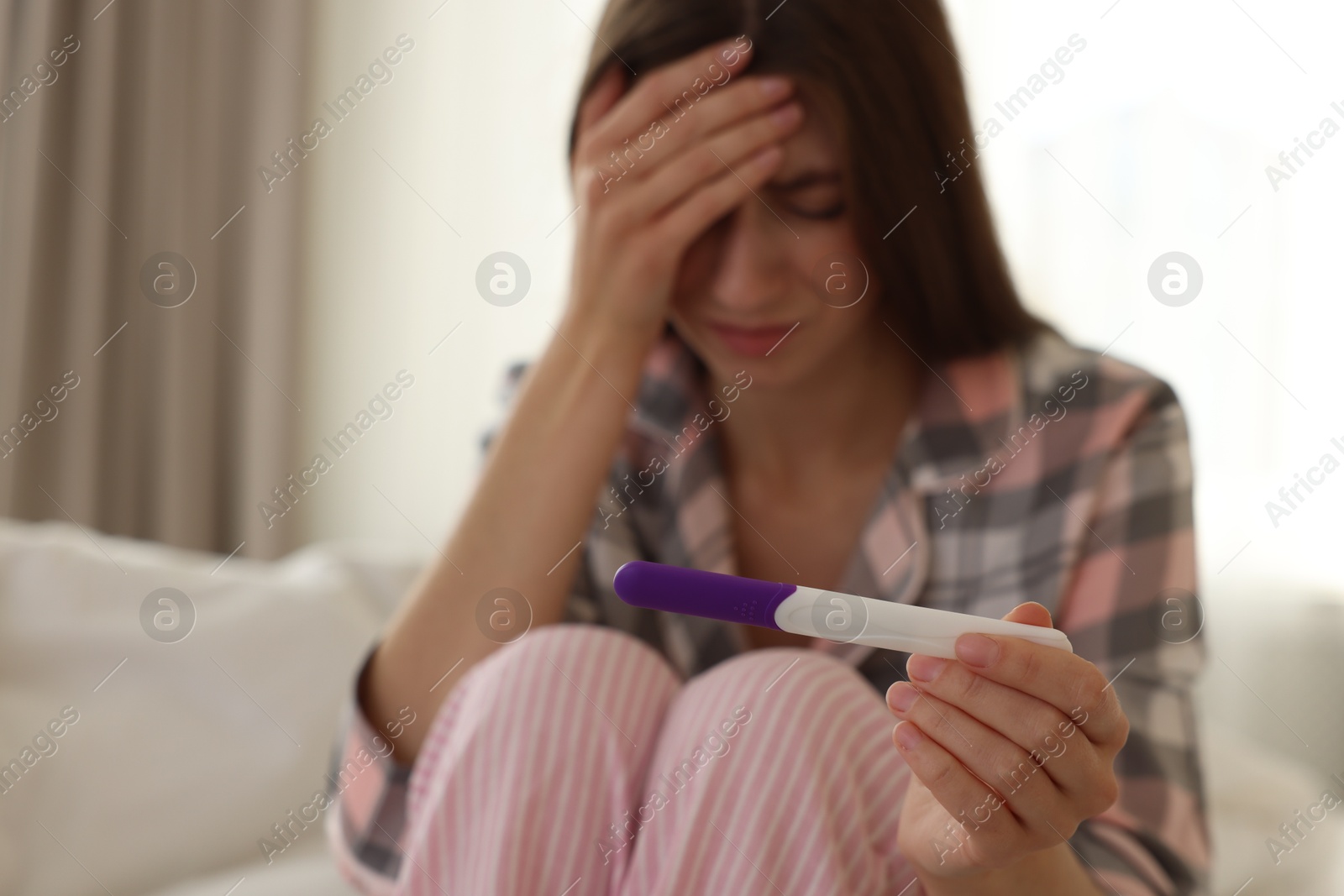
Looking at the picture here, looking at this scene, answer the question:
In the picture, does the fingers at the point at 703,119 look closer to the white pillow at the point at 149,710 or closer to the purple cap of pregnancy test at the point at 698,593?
the purple cap of pregnancy test at the point at 698,593

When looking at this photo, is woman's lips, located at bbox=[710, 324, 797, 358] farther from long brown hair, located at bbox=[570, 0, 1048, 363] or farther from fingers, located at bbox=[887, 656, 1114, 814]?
fingers, located at bbox=[887, 656, 1114, 814]

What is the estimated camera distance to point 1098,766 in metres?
0.41

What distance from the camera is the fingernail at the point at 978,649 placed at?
0.37m

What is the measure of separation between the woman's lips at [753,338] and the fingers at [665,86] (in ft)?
0.54

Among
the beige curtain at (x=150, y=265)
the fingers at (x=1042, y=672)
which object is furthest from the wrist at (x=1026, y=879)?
the beige curtain at (x=150, y=265)

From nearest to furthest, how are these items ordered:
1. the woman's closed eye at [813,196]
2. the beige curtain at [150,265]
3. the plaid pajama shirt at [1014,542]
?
the plaid pajama shirt at [1014,542] < the woman's closed eye at [813,196] < the beige curtain at [150,265]

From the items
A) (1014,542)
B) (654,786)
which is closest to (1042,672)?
(654,786)

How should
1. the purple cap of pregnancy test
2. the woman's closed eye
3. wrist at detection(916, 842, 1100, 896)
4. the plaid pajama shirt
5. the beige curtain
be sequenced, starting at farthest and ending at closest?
the beige curtain
the woman's closed eye
the plaid pajama shirt
wrist at detection(916, 842, 1100, 896)
the purple cap of pregnancy test

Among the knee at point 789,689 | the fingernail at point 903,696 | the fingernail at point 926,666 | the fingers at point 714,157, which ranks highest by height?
the fingers at point 714,157

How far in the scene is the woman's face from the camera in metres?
0.72

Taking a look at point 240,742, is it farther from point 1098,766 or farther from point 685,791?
point 1098,766

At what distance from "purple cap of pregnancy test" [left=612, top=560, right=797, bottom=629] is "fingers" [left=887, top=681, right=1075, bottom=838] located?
0.07 meters

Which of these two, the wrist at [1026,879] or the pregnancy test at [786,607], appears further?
the wrist at [1026,879]

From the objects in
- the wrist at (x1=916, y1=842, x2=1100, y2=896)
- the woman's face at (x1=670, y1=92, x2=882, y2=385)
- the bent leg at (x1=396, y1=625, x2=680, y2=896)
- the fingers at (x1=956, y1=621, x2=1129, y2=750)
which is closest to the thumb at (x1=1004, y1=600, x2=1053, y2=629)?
the fingers at (x1=956, y1=621, x2=1129, y2=750)
